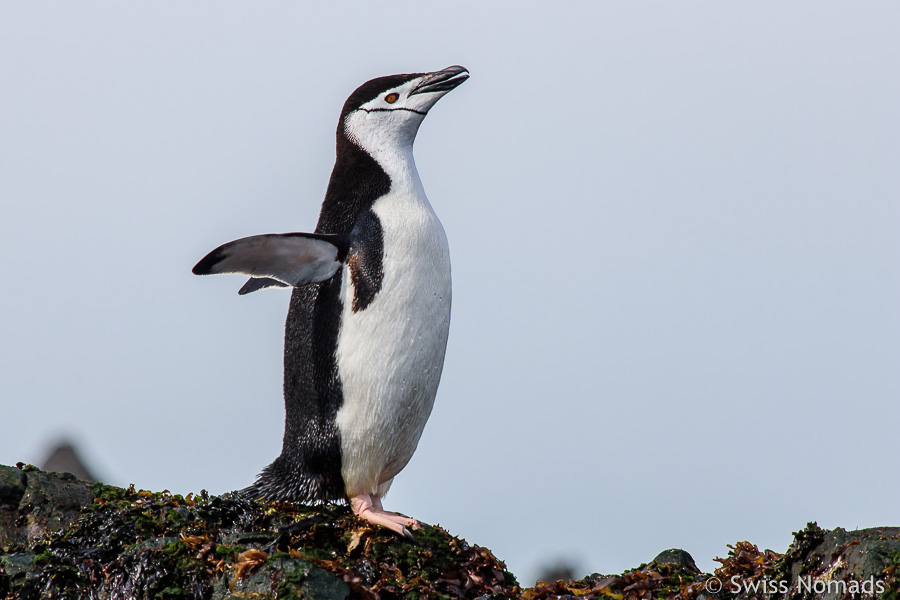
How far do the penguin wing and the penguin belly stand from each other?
146 millimetres

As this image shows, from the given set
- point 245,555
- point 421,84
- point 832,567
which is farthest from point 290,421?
point 832,567

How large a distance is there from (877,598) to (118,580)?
3.49m

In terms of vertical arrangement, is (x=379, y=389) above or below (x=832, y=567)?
above

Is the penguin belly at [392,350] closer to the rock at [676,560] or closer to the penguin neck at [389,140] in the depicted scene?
the penguin neck at [389,140]

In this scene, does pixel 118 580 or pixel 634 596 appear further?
pixel 634 596

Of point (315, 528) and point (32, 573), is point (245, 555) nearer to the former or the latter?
point (315, 528)

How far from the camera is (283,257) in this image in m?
5.00

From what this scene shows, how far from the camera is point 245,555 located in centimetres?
435

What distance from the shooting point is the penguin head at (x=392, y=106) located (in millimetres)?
5395

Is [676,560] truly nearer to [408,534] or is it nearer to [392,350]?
[408,534]

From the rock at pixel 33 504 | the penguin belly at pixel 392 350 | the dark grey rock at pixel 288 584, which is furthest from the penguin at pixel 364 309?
the rock at pixel 33 504

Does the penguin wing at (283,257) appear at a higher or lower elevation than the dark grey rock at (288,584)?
higher

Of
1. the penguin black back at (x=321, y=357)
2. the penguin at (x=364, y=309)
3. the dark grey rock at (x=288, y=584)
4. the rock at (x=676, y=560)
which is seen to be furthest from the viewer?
the rock at (x=676, y=560)

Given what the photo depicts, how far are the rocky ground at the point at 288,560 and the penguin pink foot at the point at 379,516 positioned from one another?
0.19 ft
